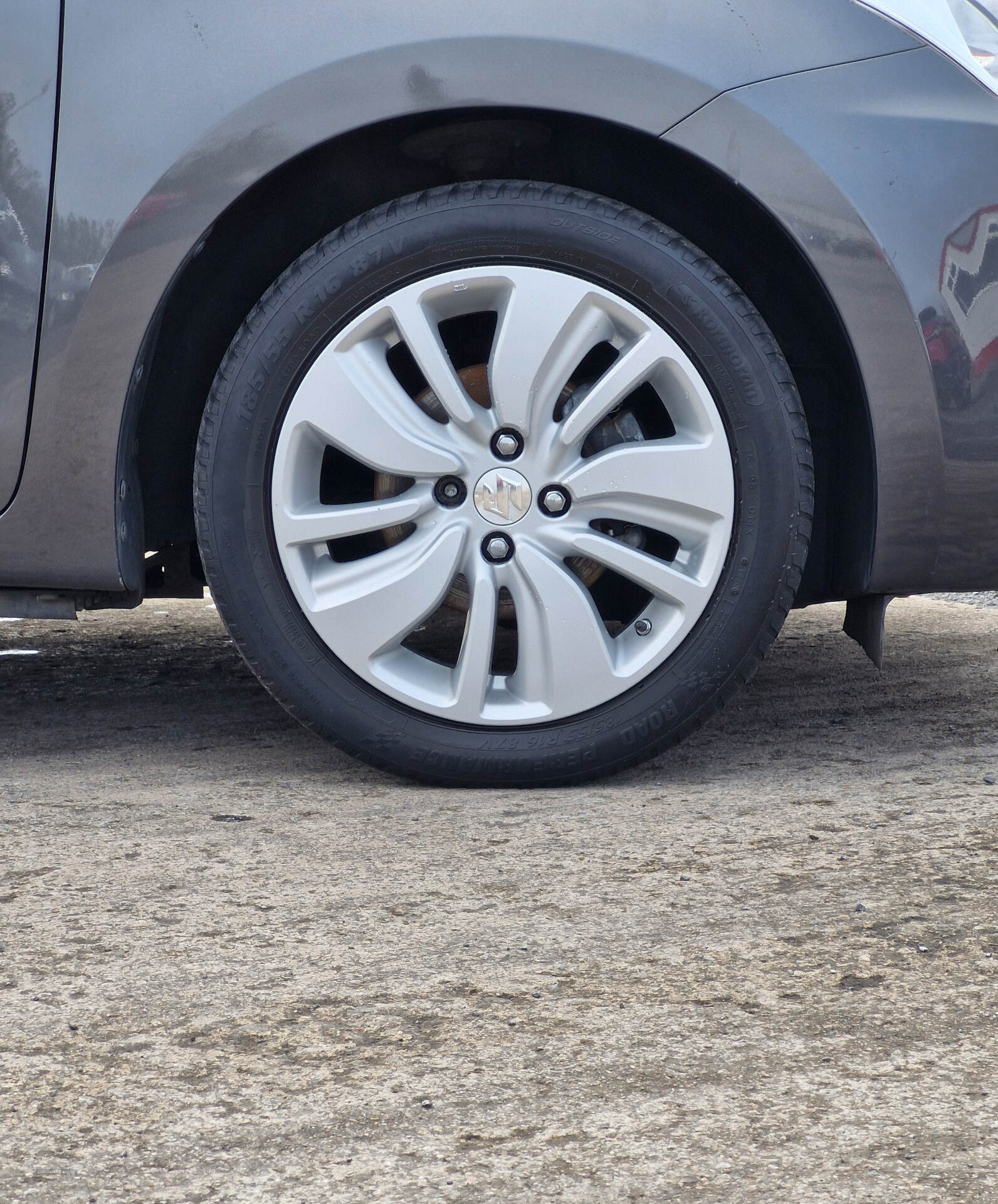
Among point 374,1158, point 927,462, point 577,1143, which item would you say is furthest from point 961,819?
point 374,1158

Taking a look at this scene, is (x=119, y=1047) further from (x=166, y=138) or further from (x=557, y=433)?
(x=166, y=138)

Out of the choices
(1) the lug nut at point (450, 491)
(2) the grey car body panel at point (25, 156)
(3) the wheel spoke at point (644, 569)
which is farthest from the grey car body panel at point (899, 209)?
(2) the grey car body panel at point (25, 156)

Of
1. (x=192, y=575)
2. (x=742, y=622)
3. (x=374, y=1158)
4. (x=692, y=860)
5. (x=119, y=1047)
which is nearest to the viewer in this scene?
(x=374, y=1158)

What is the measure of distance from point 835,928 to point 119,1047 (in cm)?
75

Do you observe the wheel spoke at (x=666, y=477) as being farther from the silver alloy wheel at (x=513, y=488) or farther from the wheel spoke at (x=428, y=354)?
the wheel spoke at (x=428, y=354)

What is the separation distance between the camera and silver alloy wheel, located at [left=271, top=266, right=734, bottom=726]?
1.85 m

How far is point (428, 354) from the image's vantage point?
72.8 inches

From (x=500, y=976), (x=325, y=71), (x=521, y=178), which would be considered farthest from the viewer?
(x=521, y=178)

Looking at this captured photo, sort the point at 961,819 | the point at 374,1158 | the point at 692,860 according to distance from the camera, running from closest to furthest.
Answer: the point at 374,1158 → the point at 692,860 → the point at 961,819

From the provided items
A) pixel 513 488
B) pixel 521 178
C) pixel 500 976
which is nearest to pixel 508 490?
pixel 513 488

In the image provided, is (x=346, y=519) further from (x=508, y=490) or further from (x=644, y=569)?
(x=644, y=569)

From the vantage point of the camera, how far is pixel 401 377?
209 centimetres

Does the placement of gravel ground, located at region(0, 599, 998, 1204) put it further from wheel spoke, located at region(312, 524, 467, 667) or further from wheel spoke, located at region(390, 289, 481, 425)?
wheel spoke, located at region(390, 289, 481, 425)

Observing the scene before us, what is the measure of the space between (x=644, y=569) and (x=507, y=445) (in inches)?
10.6
